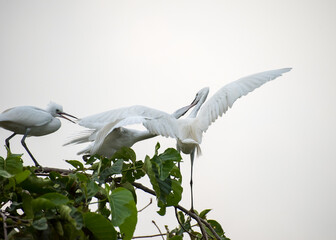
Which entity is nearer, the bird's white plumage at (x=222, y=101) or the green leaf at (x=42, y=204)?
the green leaf at (x=42, y=204)

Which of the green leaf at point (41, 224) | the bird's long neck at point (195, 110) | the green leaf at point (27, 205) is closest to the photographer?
the green leaf at point (41, 224)

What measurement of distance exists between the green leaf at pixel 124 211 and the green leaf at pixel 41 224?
0.27 m

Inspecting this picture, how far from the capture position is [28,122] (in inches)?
176

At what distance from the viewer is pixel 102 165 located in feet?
7.75

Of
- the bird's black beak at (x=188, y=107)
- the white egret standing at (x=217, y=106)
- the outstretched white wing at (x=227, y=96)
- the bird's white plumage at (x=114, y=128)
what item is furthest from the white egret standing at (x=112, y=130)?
the bird's black beak at (x=188, y=107)

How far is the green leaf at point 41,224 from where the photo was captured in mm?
1566

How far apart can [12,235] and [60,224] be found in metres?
0.15

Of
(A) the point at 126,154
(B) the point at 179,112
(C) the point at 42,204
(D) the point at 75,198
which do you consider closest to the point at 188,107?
(B) the point at 179,112

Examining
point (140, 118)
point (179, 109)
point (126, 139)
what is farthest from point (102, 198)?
point (179, 109)

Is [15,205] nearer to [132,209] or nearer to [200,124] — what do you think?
[132,209]

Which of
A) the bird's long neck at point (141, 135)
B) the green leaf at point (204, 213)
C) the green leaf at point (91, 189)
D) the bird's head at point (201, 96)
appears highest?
the green leaf at point (91, 189)

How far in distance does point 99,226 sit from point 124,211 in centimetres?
12

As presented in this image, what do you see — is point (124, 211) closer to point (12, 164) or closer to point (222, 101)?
point (12, 164)

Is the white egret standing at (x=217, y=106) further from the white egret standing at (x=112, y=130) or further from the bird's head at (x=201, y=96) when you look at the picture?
the bird's head at (x=201, y=96)
